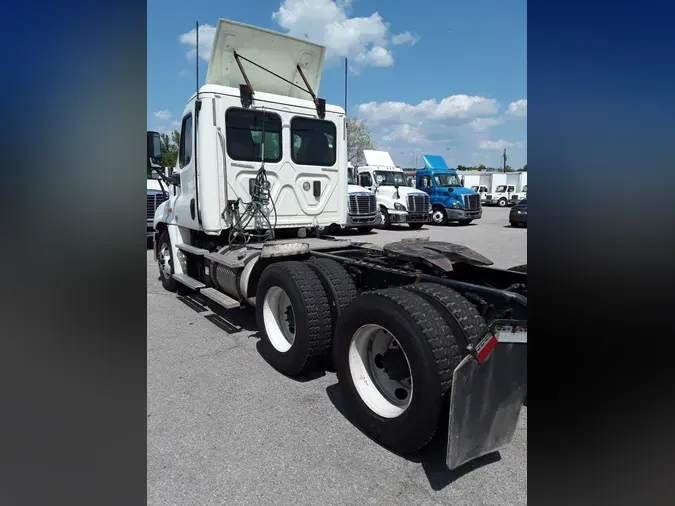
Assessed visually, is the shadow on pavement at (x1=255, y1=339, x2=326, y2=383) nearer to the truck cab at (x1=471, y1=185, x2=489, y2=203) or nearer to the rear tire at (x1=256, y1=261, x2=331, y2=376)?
the rear tire at (x1=256, y1=261, x2=331, y2=376)

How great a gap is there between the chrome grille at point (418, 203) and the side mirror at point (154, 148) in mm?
14495

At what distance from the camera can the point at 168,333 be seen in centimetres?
544

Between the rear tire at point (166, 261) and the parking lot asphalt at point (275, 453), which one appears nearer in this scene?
the parking lot asphalt at point (275, 453)

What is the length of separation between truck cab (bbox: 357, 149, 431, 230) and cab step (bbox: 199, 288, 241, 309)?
14.1 m

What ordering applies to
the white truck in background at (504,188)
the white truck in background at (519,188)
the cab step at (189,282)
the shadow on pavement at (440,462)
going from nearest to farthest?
the shadow on pavement at (440,462), the cab step at (189,282), the white truck in background at (519,188), the white truck in background at (504,188)

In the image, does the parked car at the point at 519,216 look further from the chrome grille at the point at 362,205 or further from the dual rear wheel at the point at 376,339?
the dual rear wheel at the point at 376,339

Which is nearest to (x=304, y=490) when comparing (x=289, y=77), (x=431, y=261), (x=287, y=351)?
(x=287, y=351)

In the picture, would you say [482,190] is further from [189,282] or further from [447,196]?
Result: [189,282]

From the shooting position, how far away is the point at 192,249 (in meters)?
6.37

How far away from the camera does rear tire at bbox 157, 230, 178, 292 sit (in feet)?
24.3

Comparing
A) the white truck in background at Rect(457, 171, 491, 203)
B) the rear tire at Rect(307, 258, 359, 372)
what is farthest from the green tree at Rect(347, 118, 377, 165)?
the rear tire at Rect(307, 258, 359, 372)

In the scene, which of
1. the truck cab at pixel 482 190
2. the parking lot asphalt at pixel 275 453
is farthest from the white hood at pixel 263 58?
the truck cab at pixel 482 190

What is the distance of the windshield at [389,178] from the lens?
20578 mm
